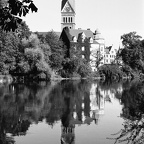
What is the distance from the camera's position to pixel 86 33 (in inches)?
3123

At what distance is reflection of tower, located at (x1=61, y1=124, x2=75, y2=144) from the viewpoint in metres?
10.6

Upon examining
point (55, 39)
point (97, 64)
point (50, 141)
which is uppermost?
point (55, 39)

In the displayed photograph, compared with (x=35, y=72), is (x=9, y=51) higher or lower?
higher

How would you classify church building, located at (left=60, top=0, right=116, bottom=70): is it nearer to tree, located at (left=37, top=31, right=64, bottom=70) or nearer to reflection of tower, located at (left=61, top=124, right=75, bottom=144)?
tree, located at (left=37, top=31, right=64, bottom=70)

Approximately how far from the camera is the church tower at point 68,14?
100875 millimetres

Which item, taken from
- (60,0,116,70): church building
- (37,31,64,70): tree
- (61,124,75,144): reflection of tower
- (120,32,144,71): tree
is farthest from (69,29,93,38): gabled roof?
(61,124,75,144): reflection of tower

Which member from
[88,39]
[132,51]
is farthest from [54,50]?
[132,51]

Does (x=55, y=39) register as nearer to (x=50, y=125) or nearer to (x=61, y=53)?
(x=61, y=53)

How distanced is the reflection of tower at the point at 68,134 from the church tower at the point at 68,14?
8935cm

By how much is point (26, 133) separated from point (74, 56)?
55643 millimetres

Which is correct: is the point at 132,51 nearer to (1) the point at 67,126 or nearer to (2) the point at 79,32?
(2) the point at 79,32

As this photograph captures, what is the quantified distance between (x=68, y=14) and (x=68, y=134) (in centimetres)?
9209

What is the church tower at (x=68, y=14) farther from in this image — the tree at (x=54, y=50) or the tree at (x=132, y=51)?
the tree at (x=54, y=50)

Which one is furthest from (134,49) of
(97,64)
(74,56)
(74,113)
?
(74,113)
